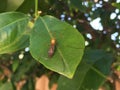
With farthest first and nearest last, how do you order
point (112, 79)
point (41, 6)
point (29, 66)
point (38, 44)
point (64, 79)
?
point (29, 66) < point (112, 79) < point (41, 6) < point (64, 79) < point (38, 44)

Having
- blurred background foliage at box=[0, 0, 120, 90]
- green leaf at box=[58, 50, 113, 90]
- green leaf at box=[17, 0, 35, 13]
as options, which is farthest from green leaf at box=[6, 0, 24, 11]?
blurred background foliage at box=[0, 0, 120, 90]

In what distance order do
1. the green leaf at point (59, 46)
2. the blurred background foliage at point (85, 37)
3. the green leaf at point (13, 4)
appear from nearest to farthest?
the green leaf at point (59, 46) → the green leaf at point (13, 4) → the blurred background foliage at point (85, 37)

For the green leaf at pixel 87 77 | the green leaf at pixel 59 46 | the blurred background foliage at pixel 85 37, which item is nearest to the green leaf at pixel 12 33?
the green leaf at pixel 59 46

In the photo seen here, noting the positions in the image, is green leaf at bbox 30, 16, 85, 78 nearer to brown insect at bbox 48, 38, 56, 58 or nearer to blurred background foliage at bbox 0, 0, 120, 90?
brown insect at bbox 48, 38, 56, 58

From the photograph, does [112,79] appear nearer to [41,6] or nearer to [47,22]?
[41,6]

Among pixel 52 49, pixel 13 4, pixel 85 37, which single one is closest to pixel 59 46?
pixel 52 49

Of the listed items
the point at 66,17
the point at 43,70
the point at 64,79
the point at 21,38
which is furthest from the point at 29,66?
the point at 21,38

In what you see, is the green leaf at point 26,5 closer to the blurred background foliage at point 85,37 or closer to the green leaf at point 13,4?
the green leaf at point 13,4

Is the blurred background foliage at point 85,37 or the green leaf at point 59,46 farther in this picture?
the blurred background foliage at point 85,37
